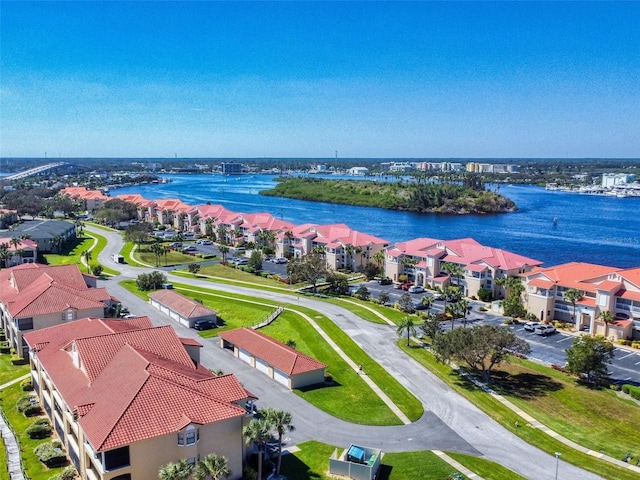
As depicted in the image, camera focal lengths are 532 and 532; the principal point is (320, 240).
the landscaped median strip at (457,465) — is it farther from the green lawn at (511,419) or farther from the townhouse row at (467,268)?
the townhouse row at (467,268)

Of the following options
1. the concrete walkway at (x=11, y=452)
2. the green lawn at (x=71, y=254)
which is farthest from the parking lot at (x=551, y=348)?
the green lawn at (x=71, y=254)

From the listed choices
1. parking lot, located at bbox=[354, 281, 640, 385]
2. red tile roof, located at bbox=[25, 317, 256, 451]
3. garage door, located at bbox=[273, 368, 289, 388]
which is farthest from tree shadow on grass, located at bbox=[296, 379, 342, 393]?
parking lot, located at bbox=[354, 281, 640, 385]

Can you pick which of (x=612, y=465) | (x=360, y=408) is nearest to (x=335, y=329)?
(x=360, y=408)

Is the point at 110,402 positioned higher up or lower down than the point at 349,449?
higher up

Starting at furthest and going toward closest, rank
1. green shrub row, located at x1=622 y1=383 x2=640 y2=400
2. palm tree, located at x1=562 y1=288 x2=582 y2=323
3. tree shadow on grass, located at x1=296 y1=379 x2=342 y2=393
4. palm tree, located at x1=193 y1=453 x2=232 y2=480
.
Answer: palm tree, located at x1=562 y1=288 x2=582 y2=323
tree shadow on grass, located at x1=296 y1=379 x2=342 y2=393
green shrub row, located at x1=622 y1=383 x2=640 y2=400
palm tree, located at x1=193 y1=453 x2=232 y2=480

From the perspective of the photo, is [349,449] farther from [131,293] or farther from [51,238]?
[51,238]

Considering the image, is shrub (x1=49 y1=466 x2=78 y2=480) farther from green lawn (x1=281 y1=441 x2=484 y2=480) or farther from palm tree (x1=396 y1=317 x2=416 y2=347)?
palm tree (x1=396 y1=317 x2=416 y2=347)
